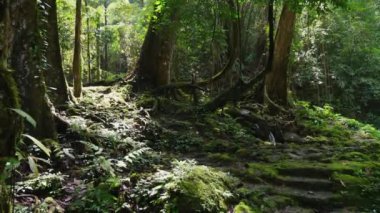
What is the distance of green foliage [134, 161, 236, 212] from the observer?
13.9ft

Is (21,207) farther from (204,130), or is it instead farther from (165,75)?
(165,75)

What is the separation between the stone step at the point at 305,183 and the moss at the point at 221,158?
118 cm

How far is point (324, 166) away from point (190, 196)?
3051mm

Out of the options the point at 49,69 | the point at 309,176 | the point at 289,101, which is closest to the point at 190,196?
the point at 309,176

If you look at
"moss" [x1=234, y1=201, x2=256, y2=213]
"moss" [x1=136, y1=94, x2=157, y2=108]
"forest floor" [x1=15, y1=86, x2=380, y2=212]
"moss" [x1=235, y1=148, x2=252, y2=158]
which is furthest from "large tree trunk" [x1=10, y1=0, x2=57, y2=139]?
"moss" [x1=136, y1=94, x2=157, y2=108]

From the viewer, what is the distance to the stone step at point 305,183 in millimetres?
5879

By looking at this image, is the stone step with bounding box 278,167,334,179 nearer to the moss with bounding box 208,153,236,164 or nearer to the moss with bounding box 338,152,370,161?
the moss with bounding box 208,153,236,164

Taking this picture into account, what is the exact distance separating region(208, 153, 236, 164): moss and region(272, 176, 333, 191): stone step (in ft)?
3.88

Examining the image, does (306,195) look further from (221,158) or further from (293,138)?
(293,138)

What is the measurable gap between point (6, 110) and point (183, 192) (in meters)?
2.14

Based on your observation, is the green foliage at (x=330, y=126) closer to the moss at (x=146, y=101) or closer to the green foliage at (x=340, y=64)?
the green foliage at (x=340, y=64)

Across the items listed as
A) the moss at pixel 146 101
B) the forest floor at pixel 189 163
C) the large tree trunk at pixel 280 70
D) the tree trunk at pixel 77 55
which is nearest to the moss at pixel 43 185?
the forest floor at pixel 189 163

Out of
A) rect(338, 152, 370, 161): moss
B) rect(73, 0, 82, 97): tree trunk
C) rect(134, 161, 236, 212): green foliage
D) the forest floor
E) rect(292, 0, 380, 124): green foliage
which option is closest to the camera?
rect(134, 161, 236, 212): green foliage

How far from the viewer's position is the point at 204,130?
378 inches
